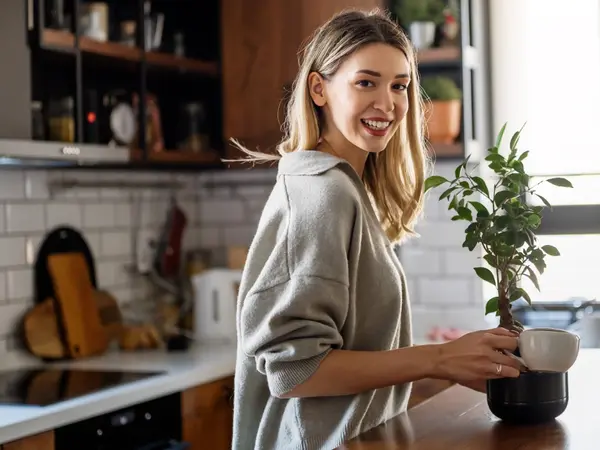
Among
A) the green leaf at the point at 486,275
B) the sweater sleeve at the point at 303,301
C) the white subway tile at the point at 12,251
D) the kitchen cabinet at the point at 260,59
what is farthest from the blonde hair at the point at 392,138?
the kitchen cabinet at the point at 260,59

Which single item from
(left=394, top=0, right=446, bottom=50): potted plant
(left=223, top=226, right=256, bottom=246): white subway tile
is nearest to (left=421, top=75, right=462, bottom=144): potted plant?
(left=394, top=0, right=446, bottom=50): potted plant

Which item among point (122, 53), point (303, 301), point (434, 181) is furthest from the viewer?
point (122, 53)

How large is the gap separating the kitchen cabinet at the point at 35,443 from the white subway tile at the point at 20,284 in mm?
840

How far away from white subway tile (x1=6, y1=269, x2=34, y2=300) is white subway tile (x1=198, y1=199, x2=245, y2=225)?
3.54 ft

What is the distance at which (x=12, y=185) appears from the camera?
11.2ft

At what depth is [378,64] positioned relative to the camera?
1.81 meters

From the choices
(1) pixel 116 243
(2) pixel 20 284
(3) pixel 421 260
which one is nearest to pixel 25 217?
(2) pixel 20 284

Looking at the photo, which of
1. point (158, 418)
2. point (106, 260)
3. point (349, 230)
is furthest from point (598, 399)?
point (106, 260)

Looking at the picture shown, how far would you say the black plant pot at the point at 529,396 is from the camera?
1.66 m

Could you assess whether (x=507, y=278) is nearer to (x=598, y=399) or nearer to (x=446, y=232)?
(x=598, y=399)

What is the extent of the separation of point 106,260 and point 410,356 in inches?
93.9

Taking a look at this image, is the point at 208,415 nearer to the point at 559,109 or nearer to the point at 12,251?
the point at 12,251

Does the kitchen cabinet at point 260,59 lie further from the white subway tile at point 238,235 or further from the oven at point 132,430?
the oven at point 132,430

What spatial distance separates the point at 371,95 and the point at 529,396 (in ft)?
1.86
